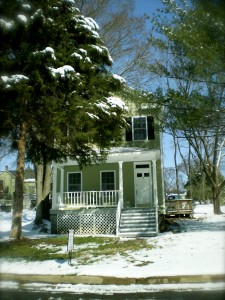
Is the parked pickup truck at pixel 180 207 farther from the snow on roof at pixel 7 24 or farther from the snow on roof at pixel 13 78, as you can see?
the snow on roof at pixel 7 24

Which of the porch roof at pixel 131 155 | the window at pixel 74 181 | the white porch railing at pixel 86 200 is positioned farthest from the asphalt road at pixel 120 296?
A: the window at pixel 74 181

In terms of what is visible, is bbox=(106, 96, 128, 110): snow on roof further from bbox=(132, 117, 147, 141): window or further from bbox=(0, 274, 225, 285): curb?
bbox=(0, 274, 225, 285): curb

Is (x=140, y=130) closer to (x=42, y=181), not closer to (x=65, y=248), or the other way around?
(x=42, y=181)

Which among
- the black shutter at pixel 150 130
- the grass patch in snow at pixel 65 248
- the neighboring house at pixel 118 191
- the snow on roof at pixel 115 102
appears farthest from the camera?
the black shutter at pixel 150 130

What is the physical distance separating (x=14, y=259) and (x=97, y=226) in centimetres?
714

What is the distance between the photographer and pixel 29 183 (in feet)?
171

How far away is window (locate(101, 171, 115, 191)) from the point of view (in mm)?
18828

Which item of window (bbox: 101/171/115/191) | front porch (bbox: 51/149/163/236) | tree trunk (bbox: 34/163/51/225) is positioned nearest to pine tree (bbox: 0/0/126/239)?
front porch (bbox: 51/149/163/236)

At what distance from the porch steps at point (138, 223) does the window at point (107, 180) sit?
283 cm

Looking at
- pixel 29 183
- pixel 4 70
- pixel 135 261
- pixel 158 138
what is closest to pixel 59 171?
pixel 158 138

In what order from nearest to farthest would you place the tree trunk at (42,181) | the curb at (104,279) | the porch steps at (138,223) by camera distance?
the curb at (104,279)
the porch steps at (138,223)
the tree trunk at (42,181)

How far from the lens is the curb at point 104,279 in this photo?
7121 millimetres

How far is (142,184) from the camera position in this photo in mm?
18641

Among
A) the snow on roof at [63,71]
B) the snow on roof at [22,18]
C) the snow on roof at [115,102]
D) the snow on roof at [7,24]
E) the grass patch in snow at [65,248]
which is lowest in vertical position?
the grass patch in snow at [65,248]
